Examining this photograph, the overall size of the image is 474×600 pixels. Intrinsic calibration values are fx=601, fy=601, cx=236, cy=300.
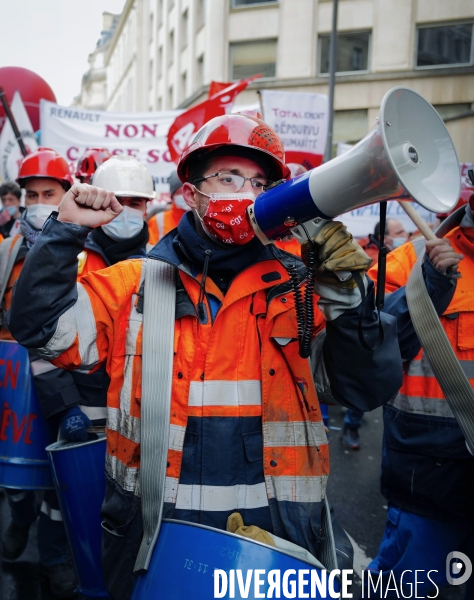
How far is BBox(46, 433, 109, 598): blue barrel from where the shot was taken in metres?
2.41

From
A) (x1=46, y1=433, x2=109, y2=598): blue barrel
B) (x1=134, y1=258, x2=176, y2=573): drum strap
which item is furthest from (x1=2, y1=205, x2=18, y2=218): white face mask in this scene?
(x1=134, y1=258, x2=176, y2=573): drum strap

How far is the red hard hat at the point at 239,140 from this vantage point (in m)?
1.91

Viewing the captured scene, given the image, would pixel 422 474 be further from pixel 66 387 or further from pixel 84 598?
pixel 66 387

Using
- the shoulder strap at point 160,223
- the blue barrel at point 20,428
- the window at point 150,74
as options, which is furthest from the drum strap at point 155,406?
the window at point 150,74

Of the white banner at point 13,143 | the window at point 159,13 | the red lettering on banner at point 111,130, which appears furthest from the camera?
the window at point 159,13

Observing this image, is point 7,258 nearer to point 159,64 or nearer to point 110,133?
point 110,133

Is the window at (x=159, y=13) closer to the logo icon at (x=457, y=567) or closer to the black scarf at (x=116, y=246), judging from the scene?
the black scarf at (x=116, y=246)

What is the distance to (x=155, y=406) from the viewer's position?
1.68 metres

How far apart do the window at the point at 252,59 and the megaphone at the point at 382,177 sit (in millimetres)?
21362

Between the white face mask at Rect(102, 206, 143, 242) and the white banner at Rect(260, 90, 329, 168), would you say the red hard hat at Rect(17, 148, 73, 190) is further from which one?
the white banner at Rect(260, 90, 329, 168)

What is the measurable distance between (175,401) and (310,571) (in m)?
0.59

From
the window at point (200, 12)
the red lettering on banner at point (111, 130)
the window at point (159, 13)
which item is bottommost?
the red lettering on banner at point (111, 130)

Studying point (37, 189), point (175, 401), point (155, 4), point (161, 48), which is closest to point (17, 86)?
point (37, 189)

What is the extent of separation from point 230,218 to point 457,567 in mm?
1755
